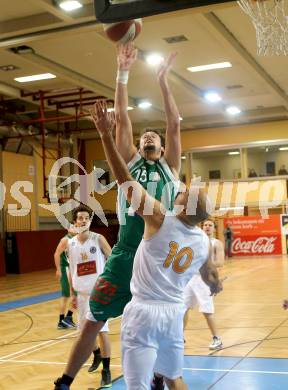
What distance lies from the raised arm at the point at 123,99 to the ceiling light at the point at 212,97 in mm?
14431

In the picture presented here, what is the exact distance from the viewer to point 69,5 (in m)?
10.2

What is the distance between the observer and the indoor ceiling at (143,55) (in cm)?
1105

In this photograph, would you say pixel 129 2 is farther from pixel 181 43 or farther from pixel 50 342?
pixel 181 43

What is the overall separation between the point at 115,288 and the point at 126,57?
64.6 inches

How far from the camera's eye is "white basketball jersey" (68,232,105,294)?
6535 millimetres

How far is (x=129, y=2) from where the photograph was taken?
4.42 metres

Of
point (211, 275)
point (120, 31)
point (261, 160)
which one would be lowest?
point (211, 275)

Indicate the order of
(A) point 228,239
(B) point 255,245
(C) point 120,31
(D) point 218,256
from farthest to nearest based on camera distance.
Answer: (B) point 255,245 → (A) point 228,239 → (D) point 218,256 → (C) point 120,31

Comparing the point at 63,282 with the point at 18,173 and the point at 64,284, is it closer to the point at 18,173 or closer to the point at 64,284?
the point at 64,284

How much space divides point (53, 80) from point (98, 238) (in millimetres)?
10479

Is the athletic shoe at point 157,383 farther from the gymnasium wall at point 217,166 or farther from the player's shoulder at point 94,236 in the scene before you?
the gymnasium wall at point 217,166

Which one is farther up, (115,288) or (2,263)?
(115,288)

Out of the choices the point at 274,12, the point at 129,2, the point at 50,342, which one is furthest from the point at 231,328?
the point at 129,2

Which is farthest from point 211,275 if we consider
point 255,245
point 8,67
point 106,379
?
point 255,245
